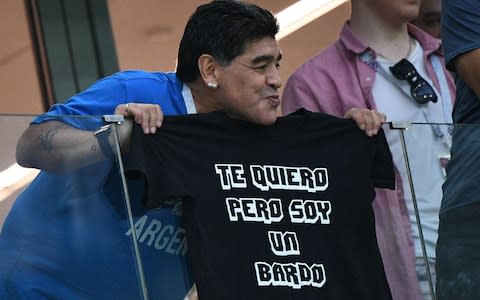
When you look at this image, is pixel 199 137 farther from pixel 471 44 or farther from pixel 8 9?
pixel 8 9

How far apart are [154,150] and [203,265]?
1.22 ft

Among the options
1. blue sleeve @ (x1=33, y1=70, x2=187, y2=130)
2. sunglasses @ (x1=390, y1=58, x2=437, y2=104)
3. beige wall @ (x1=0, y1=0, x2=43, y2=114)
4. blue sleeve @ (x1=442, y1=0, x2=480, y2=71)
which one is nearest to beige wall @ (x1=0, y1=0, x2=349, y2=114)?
beige wall @ (x1=0, y1=0, x2=43, y2=114)

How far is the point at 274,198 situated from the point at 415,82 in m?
1.23

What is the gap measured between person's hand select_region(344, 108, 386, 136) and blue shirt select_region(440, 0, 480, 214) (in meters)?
0.27

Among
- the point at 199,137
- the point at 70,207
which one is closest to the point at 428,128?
the point at 199,137

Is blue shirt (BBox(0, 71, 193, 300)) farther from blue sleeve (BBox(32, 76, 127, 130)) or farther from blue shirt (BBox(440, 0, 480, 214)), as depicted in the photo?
blue shirt (BBox(440, 0, 480, 214))

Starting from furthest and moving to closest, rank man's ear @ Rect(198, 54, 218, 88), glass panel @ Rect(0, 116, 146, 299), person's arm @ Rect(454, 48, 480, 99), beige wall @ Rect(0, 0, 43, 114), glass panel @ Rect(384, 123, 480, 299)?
1. beige wall @ Rect(0, 0, 43, 114)
2. glass panel @ Rect(384, 123, 480, 299)
3. man's ear @ Rect(198, 54, 218, 88)
4. person's arm @ Rect(454, 48, 480, 99)
5. glass panel @ Rect(0, 116, 146, 299)

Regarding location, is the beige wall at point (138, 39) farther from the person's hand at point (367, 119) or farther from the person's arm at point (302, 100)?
the person's hand at point (367, 119)

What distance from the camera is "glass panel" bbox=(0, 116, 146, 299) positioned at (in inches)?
176

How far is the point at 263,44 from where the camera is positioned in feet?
16.1

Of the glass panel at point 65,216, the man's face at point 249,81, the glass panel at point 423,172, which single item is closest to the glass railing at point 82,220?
the glass panel at point 65,216

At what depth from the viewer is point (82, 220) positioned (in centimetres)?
455

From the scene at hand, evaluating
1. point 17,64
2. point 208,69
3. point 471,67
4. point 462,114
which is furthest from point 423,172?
point 17,64

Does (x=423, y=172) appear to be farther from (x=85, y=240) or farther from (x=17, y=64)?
(x=17, y=64)
